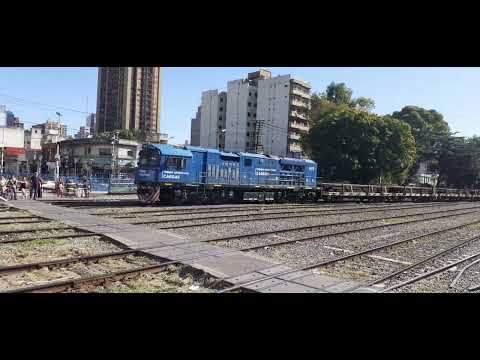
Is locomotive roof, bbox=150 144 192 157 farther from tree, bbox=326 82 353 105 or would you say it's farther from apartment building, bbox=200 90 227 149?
apartment building, bbox=200 90 227 149

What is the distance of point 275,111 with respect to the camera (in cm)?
7575

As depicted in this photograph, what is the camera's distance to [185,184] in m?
21.9

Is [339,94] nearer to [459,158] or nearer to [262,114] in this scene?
[262,114]

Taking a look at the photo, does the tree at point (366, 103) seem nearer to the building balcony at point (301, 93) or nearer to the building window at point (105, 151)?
the building balcony at point (301, 93)

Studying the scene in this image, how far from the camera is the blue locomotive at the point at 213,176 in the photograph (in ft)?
69.2

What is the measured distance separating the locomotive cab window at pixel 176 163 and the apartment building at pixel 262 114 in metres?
46.0

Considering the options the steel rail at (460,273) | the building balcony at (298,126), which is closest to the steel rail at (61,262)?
the steel rail at (460,273)

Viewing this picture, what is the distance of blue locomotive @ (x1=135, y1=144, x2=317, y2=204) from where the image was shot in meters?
21.1

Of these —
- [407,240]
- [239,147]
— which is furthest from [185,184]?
[239,147]

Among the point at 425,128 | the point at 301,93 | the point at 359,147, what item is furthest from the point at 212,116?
the point at 359,147

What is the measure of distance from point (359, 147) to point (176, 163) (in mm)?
27346
